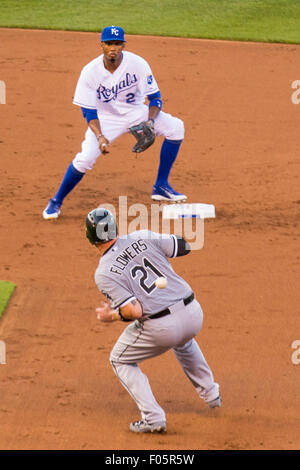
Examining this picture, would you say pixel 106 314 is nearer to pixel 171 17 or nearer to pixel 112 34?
pixel 112 34

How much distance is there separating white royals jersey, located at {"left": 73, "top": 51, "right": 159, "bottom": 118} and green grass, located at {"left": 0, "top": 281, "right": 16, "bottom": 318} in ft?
7.64

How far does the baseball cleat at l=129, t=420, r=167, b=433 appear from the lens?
19.8 feet

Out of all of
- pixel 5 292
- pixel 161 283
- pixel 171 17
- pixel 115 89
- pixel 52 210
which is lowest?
pixel 5 292

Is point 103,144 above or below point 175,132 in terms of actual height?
below

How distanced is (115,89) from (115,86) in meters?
0.04

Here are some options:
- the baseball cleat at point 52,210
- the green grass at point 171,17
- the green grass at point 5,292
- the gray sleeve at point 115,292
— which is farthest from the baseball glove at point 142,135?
the green grass at point 171,17

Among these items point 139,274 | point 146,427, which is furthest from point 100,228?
point 146,427

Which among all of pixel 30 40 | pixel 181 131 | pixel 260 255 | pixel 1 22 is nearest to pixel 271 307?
pixel 260 255

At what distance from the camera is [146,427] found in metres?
6.05

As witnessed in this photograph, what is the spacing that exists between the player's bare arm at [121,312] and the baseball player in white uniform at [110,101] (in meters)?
3.89

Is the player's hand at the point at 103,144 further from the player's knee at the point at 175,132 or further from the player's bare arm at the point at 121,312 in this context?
the player's bare arm at the point at 121,312

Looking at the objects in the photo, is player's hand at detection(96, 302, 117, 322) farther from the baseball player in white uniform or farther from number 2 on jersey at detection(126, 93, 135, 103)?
number 2 on jersey at detection(126, 93, 135, 103)

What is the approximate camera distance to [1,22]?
1742 centimetres
